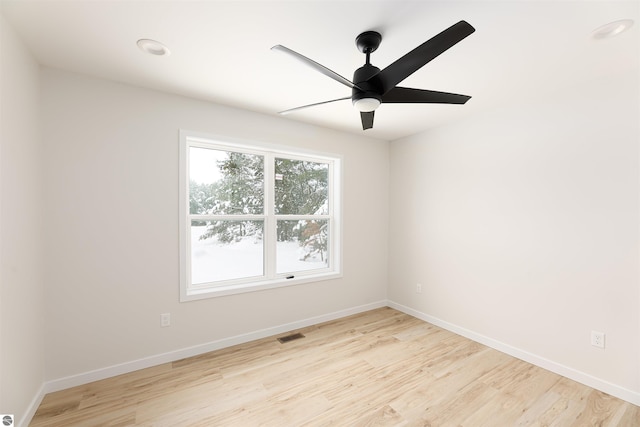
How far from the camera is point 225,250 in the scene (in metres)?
3.07

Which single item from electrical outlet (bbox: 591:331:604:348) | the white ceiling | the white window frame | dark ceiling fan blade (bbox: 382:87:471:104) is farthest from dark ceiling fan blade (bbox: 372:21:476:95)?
electrical outlet (bbox: 591:331:604:348)

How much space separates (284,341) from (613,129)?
349cm

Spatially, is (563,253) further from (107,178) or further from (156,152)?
(107,178)

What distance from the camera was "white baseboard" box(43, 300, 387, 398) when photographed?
2215 millimetres

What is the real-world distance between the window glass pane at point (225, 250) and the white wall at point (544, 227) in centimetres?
217

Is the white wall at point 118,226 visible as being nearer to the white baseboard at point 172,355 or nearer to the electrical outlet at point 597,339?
the white baseboard at point 172,355

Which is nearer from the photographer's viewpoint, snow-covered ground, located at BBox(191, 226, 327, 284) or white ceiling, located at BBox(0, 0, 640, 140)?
white ceiling, located at BBox(0, 0, 640, 140)

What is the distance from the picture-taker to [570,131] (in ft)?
7.95

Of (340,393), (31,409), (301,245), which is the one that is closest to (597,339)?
(340,393)

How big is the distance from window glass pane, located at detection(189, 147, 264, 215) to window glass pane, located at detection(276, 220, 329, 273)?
1.49 ft

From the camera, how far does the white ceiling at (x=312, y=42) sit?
1.53 meters

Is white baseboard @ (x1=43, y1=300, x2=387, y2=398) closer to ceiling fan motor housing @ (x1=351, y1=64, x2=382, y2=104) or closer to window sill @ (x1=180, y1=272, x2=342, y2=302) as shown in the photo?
window sill @ (x1=180, y1=272, x2=342, y2=302)

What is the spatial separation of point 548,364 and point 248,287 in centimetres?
293

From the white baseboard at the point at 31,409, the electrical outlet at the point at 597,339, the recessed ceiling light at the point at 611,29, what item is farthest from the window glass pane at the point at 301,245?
the recessed ceiling light at the point at 611,29
